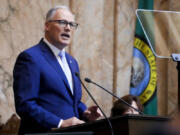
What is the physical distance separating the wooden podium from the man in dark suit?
13.3 inches

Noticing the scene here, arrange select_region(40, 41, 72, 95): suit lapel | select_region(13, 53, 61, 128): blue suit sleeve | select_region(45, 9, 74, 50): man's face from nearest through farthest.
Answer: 1. select_region(13, 53, 61, 128): blue suit sleeve
2. select_region(40, 41, 72, 95): suit lapel
3. select_region(45, 9, 74, 50): man's face

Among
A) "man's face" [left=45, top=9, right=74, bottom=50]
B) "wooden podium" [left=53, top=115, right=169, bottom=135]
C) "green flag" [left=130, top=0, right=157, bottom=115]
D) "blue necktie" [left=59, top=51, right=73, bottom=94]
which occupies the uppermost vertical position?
"man's face" [left=45, top=9, right=74, bottom=50]

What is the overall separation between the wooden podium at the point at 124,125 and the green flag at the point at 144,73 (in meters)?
3.63

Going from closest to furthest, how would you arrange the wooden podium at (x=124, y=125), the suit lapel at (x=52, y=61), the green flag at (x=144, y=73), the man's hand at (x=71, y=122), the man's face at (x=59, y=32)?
the wooden podium at (x=124, y=125) → the man's hand at (x=71, y=122) → the suit lapel at (x=52, y=61) → the man's face at (x=59, y=32) → the green flag at (x=144, y=73)

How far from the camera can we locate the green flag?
18.8 feet

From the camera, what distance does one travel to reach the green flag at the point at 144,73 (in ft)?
18.8

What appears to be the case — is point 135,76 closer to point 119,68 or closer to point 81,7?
point 119,68

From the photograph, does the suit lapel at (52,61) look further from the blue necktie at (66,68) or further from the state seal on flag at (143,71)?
the state seal on flag at (143,71)

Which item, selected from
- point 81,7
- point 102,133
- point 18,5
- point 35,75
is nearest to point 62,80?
point 35,75

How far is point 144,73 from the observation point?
584 cm

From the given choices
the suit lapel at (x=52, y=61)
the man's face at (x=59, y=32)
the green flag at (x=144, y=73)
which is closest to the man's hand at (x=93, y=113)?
the suit lapel at (x=52, y=61)

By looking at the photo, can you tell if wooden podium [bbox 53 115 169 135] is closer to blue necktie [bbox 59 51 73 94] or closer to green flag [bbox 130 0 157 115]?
blue necktie [bbox 59 51 73 94]

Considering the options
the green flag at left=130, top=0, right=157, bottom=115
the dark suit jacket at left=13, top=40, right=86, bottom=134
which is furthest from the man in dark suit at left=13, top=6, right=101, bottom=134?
the green flag at left=130, top=0, right=157, bottom=115

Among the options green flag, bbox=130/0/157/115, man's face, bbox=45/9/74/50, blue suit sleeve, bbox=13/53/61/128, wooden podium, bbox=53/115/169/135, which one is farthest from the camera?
green flag, bbox=130/0/157/115
